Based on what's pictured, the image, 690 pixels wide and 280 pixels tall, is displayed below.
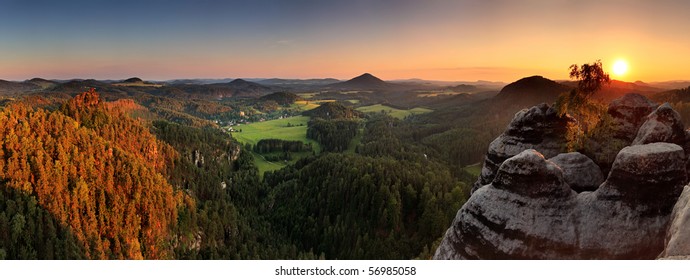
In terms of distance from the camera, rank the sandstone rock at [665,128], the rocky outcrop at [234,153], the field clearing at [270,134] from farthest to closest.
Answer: the field clearing at [270,134]
the rocky outcrop at [234,153]
the sandstone rock at [665,128]

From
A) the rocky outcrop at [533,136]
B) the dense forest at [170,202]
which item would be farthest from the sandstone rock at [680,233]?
the dense forest at [170,202]

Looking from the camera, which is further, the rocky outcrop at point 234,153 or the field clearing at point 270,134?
the field clearing at point 270,134

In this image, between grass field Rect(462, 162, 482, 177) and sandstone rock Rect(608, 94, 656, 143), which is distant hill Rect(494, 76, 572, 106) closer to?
sandstone rock Rect(608, 94, 656, 143)

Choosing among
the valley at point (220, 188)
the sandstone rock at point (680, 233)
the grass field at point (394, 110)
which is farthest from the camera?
the grass field at point (394, 110)

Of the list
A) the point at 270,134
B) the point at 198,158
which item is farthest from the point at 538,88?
the point at 270,134

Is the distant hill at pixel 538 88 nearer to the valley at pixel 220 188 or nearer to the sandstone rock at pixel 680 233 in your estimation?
the valley at pixel 220 188

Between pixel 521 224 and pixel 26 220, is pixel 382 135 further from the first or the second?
pixel 521 224
